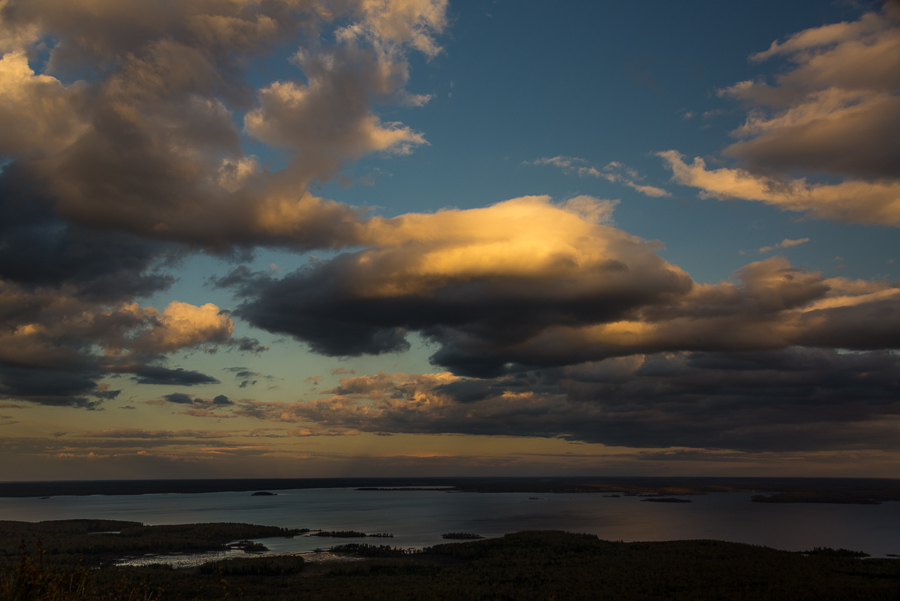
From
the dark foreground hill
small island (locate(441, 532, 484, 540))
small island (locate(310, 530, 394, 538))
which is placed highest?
the dark foreground hill

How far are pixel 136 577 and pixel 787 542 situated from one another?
143m

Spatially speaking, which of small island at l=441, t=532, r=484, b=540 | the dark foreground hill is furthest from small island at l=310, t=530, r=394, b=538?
the dark foreground hill

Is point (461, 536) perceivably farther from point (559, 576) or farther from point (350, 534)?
point (559, 576)

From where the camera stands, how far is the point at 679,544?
3989 inches

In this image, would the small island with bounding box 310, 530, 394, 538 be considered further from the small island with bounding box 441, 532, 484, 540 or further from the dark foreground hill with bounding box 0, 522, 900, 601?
the dark foreground hill with bounding box 0, 522, 900, 601

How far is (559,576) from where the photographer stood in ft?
253

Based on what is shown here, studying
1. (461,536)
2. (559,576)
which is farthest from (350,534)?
(559,576)

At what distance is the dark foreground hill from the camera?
60.4 m

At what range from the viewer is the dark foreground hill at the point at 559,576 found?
198ft

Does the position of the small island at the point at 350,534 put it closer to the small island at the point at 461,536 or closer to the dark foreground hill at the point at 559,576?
the small island at the point at 461,536

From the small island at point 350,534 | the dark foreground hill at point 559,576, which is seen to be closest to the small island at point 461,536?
the small island at point 350,534

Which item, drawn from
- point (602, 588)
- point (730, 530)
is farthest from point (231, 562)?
point (730, 530)

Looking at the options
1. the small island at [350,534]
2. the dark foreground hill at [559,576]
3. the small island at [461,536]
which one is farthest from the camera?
the small island at [350,534]

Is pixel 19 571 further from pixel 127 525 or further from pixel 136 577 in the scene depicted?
pixel 127 525
